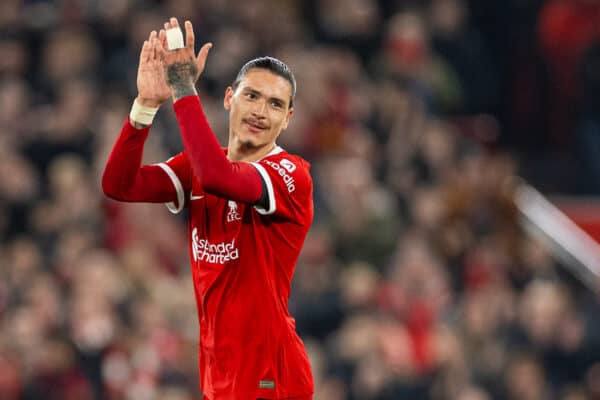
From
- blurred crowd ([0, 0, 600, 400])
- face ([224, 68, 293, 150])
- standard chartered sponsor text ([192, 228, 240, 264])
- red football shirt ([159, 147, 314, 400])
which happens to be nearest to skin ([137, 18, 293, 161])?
face ([224, 68, 293, 150])

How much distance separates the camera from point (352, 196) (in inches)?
400

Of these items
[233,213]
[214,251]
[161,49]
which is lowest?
[214,251]

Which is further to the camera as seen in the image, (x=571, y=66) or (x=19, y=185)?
(x=571, y=66)

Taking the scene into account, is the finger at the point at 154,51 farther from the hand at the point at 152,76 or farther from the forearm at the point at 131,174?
the forearm at the point at 131,174

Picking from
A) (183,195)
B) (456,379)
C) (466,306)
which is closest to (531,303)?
(466,306)

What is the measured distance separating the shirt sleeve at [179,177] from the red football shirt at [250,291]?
11 centimetres

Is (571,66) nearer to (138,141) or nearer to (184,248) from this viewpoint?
(184,248)

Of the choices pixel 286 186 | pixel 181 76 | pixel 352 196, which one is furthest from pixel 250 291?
pixel 352 196

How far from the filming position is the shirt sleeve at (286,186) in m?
4.52

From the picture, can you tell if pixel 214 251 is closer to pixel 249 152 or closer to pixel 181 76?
pixel 249 152

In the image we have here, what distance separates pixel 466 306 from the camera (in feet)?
33.1

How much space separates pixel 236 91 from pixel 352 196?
5.50 metres

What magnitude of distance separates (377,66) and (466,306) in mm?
2679

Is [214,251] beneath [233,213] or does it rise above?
beneath
